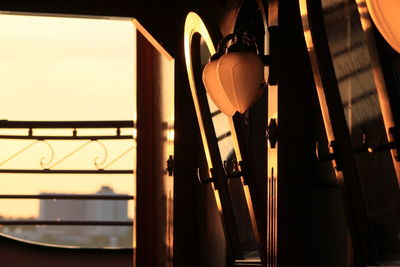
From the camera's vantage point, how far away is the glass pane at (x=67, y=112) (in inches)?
264

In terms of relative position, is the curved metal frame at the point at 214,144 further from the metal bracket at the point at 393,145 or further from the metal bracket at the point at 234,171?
the metal bracket at the point at 393,145

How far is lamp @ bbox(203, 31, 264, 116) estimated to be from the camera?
2.73 meters

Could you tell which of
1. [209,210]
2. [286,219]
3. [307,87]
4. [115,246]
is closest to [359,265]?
[286,219]

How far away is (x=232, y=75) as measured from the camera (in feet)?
9.02

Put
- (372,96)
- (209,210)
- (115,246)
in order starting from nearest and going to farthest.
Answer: (372,96), (209,210), (115,246)

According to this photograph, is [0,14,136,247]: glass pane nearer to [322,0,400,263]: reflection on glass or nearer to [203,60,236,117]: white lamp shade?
[203,60,236,117]: white lamp shade

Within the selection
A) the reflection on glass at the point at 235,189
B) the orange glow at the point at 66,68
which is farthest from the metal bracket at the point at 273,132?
the orange glow at the point at 66,68

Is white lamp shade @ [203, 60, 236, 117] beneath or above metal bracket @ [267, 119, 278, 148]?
above

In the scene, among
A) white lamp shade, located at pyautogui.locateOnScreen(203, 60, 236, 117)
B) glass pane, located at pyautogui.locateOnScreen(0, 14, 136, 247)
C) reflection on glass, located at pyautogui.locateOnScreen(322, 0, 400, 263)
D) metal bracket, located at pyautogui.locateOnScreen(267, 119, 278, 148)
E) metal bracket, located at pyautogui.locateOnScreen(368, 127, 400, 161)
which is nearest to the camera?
metal bracket, located at pyautogui.locateOnScreen(368, 127, 400, 161)

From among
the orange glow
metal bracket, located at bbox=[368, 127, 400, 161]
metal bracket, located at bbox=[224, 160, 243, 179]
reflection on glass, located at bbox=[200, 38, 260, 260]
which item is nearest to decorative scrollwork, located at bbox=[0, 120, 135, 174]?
the orange glow

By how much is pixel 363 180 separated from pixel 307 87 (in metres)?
0.54

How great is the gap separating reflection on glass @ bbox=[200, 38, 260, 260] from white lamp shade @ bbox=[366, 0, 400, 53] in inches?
73.8

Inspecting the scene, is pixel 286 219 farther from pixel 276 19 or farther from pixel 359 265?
pixel 276 19

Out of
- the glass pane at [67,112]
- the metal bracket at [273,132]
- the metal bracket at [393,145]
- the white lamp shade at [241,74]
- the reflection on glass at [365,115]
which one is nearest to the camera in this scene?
the metal bracket at [393,145]
